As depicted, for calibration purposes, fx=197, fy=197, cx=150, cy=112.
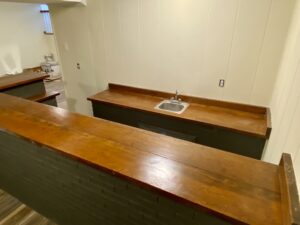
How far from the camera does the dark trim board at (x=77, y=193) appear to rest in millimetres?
889

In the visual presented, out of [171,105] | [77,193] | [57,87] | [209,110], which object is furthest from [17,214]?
[57,87]

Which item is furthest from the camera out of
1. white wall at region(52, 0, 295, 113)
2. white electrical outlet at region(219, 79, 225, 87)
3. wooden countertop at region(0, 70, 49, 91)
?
wooden countertop at region(0, 70, 49, 91)

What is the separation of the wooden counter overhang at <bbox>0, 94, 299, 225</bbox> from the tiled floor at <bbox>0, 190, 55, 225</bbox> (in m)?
0.95

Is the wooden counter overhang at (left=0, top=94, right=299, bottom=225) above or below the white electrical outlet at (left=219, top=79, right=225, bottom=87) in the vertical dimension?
below

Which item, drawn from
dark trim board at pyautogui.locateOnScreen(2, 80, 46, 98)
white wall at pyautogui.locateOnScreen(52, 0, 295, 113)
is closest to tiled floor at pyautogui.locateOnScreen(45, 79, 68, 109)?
white wall at pyautogui.locateOnScreen(52, 0, 295, 113)

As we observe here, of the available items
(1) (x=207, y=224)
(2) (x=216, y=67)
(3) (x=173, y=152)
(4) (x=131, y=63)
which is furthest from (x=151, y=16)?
(1) (x=207, y=224)

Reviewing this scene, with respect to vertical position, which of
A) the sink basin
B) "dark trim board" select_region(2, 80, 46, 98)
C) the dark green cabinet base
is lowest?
the dark green cabinet base

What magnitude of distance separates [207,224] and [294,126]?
692mm

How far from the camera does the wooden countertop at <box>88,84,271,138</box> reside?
1975mm

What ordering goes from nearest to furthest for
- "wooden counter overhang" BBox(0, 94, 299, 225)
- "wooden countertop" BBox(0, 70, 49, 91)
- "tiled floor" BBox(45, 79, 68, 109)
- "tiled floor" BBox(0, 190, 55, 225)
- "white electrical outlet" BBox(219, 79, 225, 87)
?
"wooden counter overhang" BBox(0, 94, 299, 225) < "tiled floor" BBox(0, 190, 55, 225) < "white electrical outlet" BBox(219, 79, 225, 87) < "wooden countertop" BBox(0, 70, 49, 91) < "tiled floor" BBox(45, 79, 68, 109)

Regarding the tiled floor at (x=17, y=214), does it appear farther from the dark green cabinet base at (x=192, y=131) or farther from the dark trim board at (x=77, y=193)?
the dark green cabinet base at (x=192, y=131)

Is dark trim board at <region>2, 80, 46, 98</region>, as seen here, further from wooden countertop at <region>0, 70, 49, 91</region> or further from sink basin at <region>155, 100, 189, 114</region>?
sink basin at <region>155, 100, 189, 114</region>

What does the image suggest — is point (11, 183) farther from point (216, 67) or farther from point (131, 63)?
point (216, 67)

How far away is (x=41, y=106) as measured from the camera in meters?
1.56
